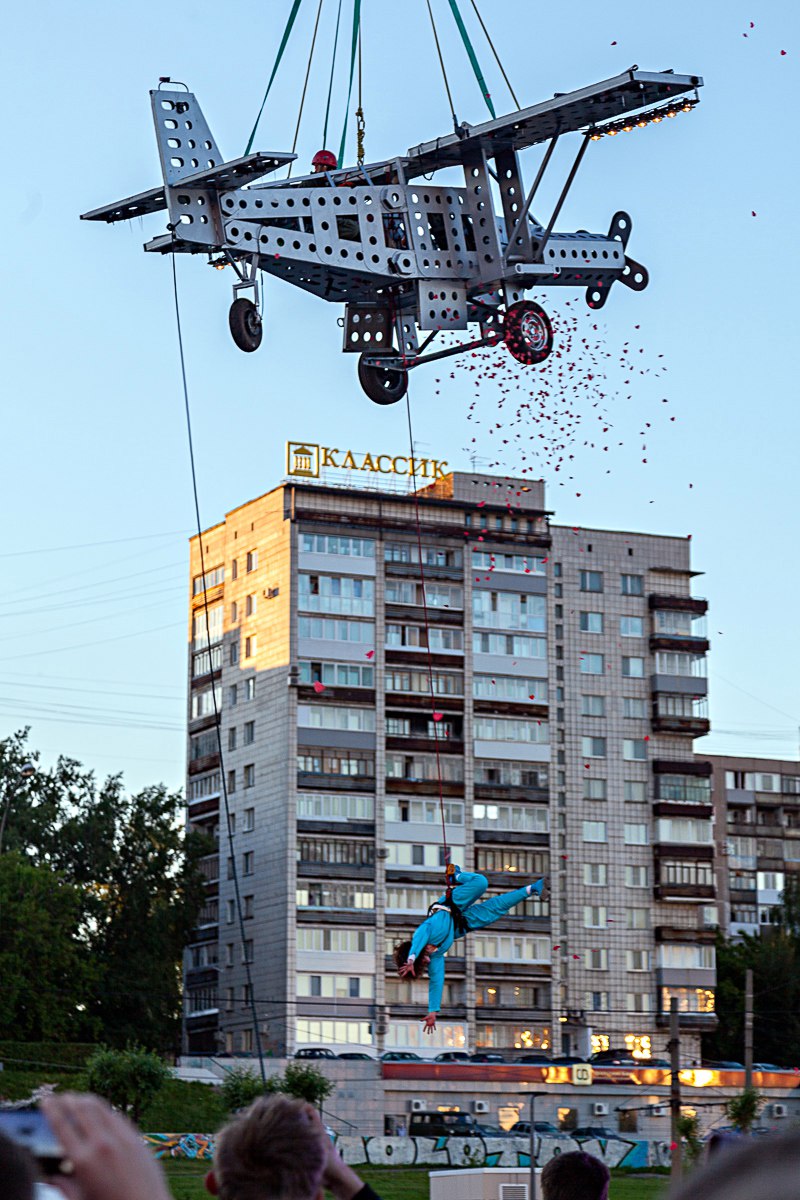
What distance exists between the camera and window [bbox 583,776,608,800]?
3457 inches

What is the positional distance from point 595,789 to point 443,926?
2676 inches

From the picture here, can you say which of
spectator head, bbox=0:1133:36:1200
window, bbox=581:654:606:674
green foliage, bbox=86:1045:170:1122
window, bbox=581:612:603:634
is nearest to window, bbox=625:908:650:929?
window, bbox=581:654:606:674

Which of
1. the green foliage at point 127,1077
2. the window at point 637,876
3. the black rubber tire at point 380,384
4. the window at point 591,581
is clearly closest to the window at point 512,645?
the window at point 591,581

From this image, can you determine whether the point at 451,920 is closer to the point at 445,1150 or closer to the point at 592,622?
the point at 445,1150

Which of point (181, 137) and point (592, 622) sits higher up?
point (592, 622)

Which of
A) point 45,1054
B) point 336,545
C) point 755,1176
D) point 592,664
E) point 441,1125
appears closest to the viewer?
point 755,1176

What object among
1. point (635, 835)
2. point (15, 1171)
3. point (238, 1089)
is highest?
point (635, 835)

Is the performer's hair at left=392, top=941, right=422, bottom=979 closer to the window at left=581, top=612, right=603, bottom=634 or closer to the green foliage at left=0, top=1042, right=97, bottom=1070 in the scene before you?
the green foliage at left=0, top=1042, right=97, bottom=1070

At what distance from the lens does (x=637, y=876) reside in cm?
8725

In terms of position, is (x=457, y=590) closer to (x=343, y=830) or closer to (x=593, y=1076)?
(x=343, y=830)

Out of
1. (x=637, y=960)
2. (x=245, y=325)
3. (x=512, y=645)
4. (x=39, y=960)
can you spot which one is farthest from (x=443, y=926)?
(x=637, y=960)

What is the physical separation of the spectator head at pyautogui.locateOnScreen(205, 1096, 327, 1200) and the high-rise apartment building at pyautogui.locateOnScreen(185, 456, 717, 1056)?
246ft

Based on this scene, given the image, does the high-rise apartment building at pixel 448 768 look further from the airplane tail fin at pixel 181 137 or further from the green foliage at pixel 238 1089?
the airplane tail fin at pixel 181 137

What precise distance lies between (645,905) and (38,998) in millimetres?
26841
